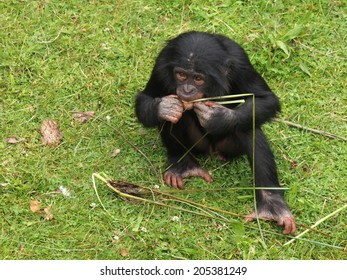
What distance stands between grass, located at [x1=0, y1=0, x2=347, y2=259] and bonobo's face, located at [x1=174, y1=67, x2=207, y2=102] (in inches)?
37.5

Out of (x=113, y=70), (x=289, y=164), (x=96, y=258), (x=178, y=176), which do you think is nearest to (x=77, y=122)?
(x=113, y=70)

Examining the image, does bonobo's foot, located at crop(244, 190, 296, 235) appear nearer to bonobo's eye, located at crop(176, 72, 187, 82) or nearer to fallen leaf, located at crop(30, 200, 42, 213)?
bonobo's eye, located at crop(176, 72, 187, 82)

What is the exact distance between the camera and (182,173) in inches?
238

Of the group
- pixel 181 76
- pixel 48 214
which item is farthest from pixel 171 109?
pixel 48 214

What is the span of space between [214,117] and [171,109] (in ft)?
1.21

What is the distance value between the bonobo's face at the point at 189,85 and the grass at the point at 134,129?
3.12ft

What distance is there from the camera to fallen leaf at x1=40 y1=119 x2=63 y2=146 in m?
6.33

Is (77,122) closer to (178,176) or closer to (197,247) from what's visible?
(178,176)

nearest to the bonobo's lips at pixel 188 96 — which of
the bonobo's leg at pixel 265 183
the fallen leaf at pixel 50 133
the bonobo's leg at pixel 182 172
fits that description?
the bonobo's leg at pixel 265 183

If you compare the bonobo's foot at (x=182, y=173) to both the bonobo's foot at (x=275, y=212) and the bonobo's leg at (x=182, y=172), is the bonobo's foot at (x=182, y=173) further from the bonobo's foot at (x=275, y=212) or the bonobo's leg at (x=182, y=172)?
the bonobo's foot at (x=275, y=212)

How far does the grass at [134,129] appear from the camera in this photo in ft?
18.2

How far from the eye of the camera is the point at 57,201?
5836 millimetres

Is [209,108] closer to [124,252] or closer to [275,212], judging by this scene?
[275,212]

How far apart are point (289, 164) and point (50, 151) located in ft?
7.40
